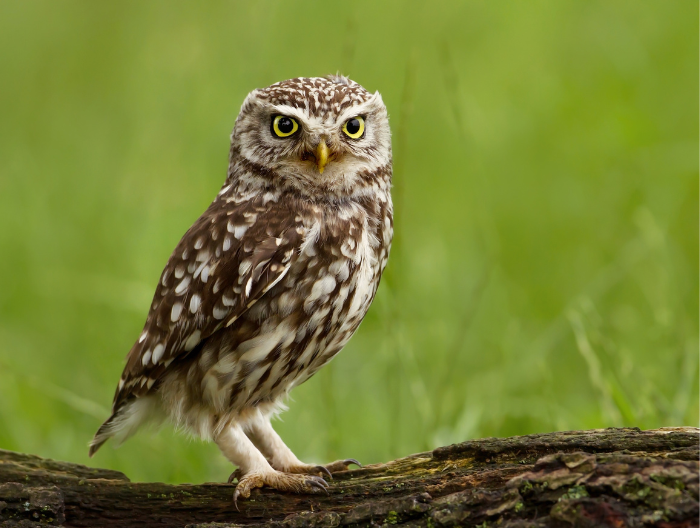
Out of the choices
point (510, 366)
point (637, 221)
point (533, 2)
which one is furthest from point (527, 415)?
point (533, 2)

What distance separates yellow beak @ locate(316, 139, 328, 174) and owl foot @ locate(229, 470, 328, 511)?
1.06m

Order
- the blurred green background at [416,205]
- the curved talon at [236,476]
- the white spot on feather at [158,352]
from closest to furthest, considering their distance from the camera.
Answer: the white spot on feather at [158,352], the curved talon at [236,476], the blurred green background at [416,205]

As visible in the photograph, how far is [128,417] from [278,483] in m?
0.81

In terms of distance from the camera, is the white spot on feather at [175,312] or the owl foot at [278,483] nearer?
the owl foot at [278,483]

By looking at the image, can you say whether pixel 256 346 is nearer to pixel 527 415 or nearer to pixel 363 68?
pixel 527 415

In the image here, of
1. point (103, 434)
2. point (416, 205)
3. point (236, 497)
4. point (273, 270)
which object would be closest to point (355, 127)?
point (273, 270)

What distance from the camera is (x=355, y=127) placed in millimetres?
3008

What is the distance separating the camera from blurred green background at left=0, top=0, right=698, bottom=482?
13.0 feet

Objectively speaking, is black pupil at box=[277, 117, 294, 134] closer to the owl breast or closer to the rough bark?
the owl breast

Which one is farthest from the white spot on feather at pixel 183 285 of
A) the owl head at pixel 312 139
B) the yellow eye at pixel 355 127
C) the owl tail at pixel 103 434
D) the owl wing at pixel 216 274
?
the yellow eye at pixel 355 127

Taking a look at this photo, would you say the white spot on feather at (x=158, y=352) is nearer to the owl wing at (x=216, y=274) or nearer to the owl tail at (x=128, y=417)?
the owl wing at (x=216, y=274)

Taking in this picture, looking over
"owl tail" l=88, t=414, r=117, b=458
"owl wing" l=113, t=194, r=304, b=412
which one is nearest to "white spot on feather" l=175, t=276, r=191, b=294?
"owl wing" l=113, t=194, r=304, b=412

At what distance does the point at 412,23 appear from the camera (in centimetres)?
681

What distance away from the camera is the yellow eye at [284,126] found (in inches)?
116
